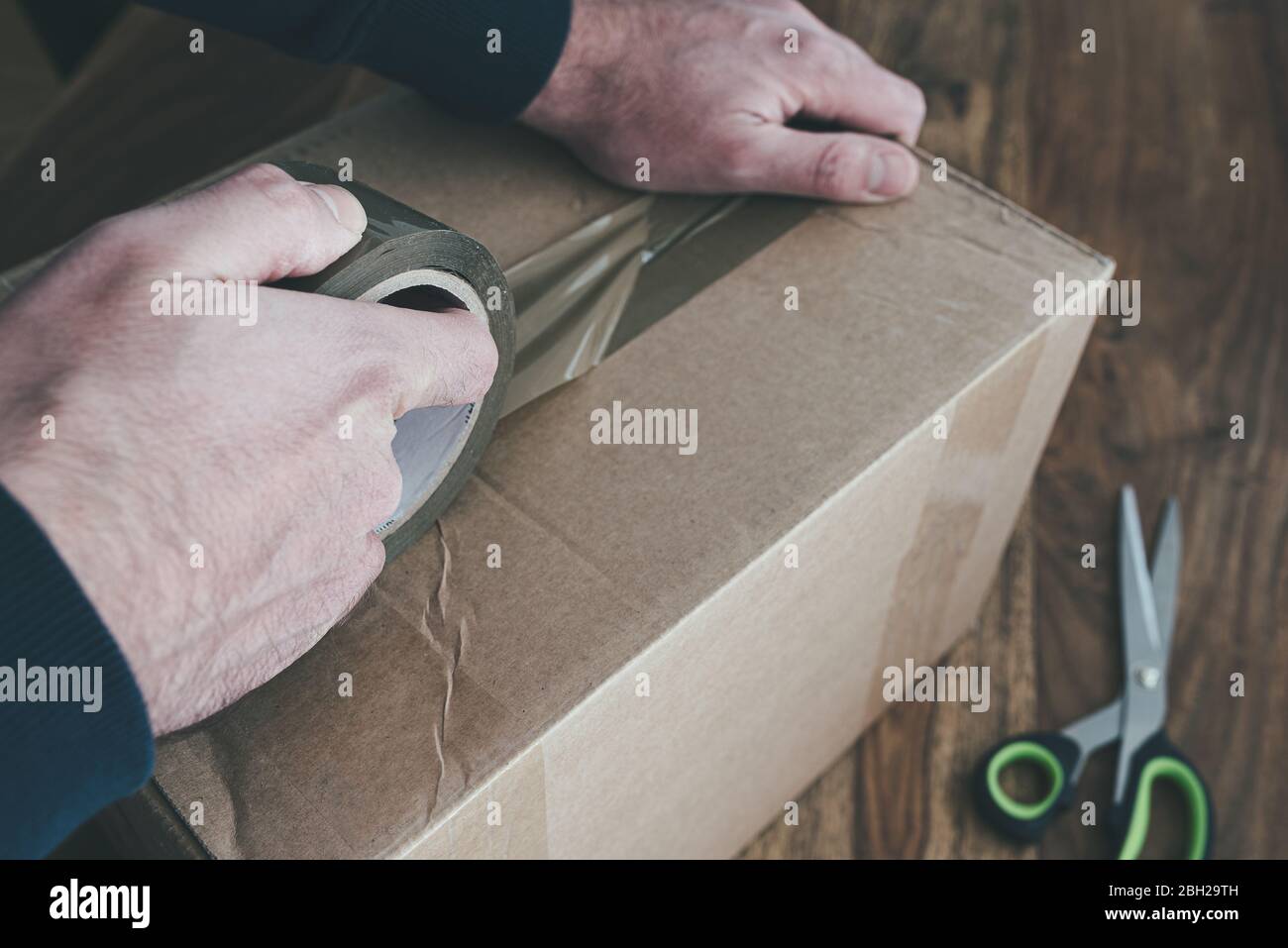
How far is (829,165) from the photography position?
2.35ft

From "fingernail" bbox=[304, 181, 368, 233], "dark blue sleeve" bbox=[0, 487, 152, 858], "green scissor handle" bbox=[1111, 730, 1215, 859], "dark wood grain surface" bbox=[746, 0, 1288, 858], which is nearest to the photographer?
"dark blue sleeve" bbox=[0, 487, 152, 858]

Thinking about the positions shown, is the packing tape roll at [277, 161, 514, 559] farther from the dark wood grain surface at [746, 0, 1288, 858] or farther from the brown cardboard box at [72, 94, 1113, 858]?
the dark wood grain surface at [746, 0, 1288, 858]

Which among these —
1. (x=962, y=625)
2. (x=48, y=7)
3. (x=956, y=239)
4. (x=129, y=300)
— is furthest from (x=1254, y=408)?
(x=48, y=7)

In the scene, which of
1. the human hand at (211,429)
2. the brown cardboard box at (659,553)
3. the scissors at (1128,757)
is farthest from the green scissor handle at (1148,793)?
the human hand at (211,429)

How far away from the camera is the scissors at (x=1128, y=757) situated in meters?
0.80

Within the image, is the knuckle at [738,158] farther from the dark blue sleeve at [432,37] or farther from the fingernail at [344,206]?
the fingernail at [344,206]

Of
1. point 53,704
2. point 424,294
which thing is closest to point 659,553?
point 424,294

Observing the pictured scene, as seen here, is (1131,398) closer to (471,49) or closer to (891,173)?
(891,173)

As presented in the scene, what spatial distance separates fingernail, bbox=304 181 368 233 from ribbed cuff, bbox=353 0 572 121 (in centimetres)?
23

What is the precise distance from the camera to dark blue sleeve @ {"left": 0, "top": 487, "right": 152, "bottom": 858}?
385 millimetres

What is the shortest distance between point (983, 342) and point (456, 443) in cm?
31

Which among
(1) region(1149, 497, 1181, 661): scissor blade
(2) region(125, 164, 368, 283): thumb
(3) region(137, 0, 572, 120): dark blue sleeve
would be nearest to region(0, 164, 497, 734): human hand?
(2) region(125, 164, 368, 283): thumb

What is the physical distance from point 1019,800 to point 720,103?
0.55 meters
